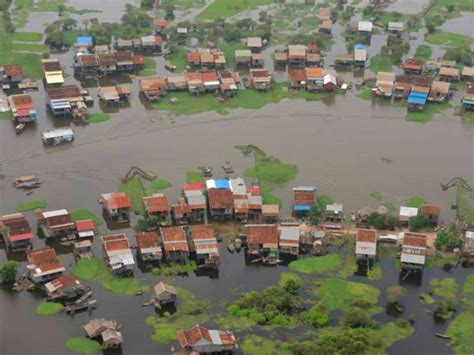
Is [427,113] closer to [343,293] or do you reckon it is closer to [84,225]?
[343,293]

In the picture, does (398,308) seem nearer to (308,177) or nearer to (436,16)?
(308,177)

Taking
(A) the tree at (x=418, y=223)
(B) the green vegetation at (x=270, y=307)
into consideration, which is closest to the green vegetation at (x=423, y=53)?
(A) the tree at (x=418, y=223)

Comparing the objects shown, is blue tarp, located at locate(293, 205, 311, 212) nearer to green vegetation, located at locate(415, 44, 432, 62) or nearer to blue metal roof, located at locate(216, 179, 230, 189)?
blue metal roof, located at locate(216, 179, 230, 189)

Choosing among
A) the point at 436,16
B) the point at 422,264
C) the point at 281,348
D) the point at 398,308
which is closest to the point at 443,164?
the point at 422,264

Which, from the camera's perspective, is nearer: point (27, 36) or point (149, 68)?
point (149, 68)

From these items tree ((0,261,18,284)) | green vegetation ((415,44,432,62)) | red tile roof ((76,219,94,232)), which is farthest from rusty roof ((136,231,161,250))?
green vegetation ((415,44,432,62))

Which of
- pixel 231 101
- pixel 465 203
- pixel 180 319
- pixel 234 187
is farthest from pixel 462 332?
pixel 231 101

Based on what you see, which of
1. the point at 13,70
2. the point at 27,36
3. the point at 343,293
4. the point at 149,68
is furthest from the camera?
the point at 27,36

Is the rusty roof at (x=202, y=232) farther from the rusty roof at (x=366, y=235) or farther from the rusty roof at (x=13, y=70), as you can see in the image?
the rusty roof at (x=13, y=70)
